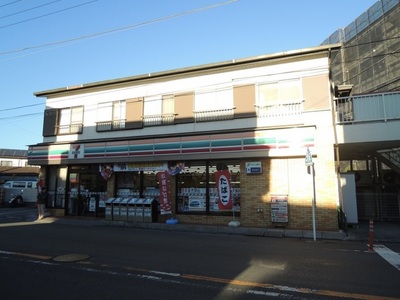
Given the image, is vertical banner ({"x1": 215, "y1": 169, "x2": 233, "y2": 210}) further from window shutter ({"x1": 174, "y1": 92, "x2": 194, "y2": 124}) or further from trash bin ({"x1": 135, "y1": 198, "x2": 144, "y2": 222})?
trash bin ({"x1": 135, "y1": 198, "x2": 144, "y2": 222})

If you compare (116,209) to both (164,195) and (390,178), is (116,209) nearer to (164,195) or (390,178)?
(164,195)

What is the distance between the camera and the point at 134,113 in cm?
1680

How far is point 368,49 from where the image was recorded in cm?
2222

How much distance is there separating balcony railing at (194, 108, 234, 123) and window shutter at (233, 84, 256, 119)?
1.23 ft

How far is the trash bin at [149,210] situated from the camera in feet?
48.8

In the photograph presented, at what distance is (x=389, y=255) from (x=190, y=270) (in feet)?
17.4

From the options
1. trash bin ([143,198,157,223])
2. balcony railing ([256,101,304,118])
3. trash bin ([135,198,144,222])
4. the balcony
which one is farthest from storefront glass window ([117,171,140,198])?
the balcony

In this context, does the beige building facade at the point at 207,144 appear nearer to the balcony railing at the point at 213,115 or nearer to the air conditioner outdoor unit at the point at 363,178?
the balcony railing at the point at 213,115

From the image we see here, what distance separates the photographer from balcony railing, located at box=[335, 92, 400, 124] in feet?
42.3

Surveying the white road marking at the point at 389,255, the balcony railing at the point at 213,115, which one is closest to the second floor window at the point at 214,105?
the balcony railing at the point at 213,115

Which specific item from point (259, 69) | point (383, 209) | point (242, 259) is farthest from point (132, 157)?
point (383, 209)

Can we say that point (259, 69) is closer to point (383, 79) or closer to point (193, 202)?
point (193, 202)

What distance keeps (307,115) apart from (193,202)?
6.41 meters

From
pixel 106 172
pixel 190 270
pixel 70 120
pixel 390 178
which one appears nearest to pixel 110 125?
pixel 106 172
